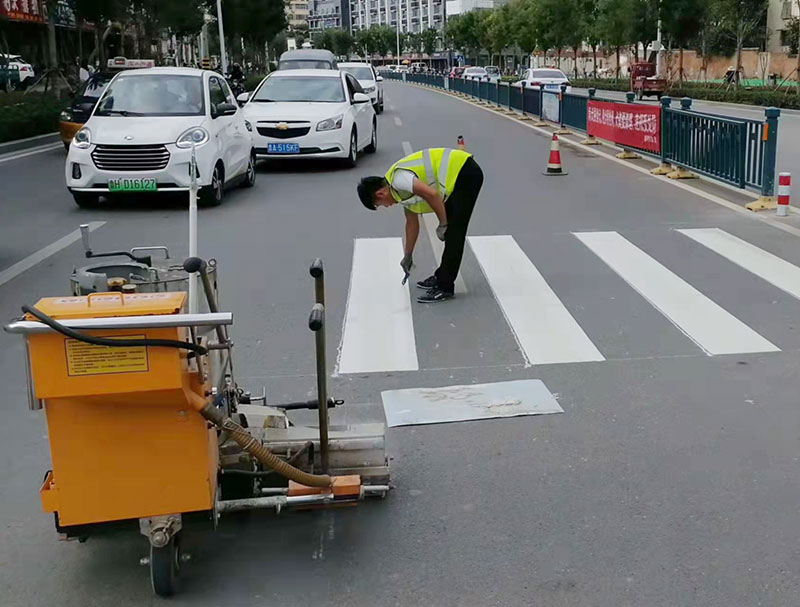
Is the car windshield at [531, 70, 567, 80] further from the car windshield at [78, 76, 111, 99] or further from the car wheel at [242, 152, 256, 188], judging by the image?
the car wheel at [242, 152, 256, 188]

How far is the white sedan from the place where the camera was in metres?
16.5

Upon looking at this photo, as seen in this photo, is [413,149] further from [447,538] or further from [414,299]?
[447,538]

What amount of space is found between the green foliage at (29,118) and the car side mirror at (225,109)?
32.0ft

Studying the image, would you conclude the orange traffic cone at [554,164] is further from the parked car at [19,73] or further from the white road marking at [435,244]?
the parked car at [19,73]

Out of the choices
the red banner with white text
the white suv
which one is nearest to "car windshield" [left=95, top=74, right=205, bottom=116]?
the white suv

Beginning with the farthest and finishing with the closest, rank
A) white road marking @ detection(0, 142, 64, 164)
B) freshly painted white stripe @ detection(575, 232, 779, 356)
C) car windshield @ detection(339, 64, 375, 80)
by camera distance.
Result: 1. car windshield @ detection(339, 64, 375, 80)
2. white road marking @ detection(0, 142, 64, 164)
3. freshly painted white stripe @ detection(575, 232, 779, 356)

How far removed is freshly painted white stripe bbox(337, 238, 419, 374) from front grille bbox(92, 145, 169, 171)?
3649 mm

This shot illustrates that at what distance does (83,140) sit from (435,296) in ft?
22.0

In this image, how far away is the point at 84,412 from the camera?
3383mm

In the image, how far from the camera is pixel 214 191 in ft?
42.5

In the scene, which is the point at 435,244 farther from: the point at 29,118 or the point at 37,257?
the point at 29,118

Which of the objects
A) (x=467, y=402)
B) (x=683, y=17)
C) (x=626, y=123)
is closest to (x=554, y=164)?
(x=626, y=123)

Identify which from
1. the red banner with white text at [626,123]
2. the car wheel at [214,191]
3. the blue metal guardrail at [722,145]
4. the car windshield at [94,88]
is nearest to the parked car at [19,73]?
the car windshield at [94,88]

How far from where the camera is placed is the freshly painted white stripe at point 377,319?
6.46 metres
